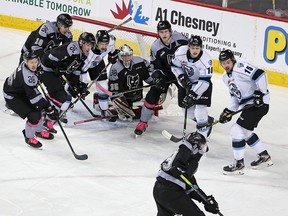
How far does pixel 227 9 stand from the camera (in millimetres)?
9281

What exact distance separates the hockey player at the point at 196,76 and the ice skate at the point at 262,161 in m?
0.52

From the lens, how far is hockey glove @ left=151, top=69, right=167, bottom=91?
7.71 metres

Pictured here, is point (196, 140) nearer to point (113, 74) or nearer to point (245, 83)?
point (245, 83)

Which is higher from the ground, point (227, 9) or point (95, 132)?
point (227, 9)

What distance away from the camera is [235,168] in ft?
23.0

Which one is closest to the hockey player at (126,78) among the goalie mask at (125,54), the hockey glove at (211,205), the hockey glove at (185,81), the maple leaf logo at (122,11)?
the goalie mask at (125,54)

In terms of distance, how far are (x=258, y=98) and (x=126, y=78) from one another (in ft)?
5.30

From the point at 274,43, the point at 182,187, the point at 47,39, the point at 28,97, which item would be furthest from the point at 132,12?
the point at 182,187

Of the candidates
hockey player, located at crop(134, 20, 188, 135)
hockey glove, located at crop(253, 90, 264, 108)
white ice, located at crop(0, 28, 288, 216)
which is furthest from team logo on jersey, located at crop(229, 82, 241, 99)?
hockey player, located at crop(134, 20, 188, 135)

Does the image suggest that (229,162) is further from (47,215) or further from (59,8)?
(59,8)

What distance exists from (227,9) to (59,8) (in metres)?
2.24

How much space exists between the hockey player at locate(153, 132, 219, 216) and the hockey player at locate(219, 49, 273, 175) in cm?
143

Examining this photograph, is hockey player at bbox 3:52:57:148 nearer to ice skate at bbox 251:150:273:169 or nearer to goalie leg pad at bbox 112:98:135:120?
goalie leg pad at bbox 112:98:135:120

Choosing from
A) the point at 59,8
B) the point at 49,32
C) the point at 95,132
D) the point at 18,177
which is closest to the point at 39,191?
the point at 18,177
